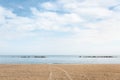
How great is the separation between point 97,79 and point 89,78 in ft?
3.96

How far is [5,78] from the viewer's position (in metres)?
31.9

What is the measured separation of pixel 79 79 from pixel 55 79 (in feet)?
10.8

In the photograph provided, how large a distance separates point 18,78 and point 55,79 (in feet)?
18.0

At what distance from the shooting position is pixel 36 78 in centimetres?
3194

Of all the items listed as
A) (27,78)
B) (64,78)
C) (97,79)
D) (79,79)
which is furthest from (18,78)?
(97,79)

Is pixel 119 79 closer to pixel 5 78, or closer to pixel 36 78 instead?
pixel 36 78

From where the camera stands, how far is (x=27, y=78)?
105ft

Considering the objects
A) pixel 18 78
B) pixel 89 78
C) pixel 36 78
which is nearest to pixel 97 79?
pixel 89 78

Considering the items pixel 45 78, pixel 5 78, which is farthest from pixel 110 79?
pixel 5 78

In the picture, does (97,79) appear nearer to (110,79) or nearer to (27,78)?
(110,79)

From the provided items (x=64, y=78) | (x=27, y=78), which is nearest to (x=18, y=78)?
(x=27, y=78)

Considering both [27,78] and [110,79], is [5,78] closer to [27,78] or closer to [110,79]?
[27,78]

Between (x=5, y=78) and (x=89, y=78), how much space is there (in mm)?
11597

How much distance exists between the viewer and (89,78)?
31.9 metres
